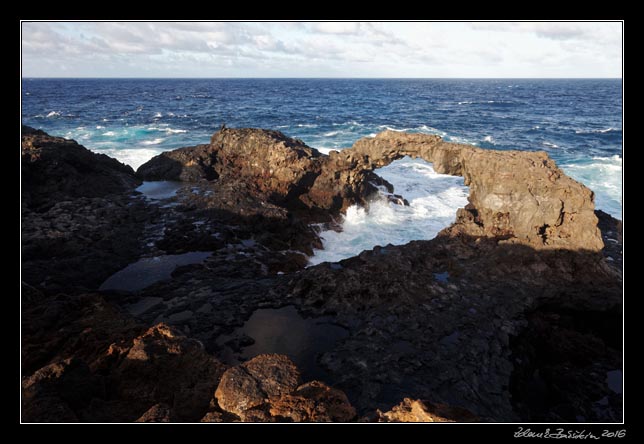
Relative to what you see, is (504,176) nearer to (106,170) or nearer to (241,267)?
(241,267)

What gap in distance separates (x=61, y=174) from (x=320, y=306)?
48.8 ft

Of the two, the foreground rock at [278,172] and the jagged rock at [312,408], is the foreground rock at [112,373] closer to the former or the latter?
the jagged rock at [312,408]

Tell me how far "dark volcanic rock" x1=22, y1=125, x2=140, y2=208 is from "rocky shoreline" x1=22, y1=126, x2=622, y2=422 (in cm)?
9

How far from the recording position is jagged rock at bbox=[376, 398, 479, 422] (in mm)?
4391

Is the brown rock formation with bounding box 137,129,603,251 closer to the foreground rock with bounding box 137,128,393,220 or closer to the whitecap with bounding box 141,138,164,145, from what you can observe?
the foreground rock with bounding box 137,128,393,220

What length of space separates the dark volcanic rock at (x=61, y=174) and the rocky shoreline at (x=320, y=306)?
0.09m

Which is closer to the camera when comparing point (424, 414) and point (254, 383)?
point (424, 414)

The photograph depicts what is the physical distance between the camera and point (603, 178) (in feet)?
94.8

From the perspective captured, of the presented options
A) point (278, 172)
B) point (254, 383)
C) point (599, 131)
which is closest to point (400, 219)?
point (278, 172)

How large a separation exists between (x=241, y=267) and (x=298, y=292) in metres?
3.16

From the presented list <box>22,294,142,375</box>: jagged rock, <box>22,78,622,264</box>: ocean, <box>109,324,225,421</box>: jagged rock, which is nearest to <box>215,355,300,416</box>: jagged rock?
<box>109,324,225,421</box>: jagged rock

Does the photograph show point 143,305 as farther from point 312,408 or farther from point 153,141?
point 153,141

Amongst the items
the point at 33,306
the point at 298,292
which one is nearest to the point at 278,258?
the point at 298,292

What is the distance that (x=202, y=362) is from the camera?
6.73 metres
